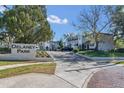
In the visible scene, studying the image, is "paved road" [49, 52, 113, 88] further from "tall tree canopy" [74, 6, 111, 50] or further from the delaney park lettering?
"tall tree canopy" [74, 6, 111, 50]

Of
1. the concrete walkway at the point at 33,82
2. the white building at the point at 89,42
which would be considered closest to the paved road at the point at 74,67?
the concrete walkway at the point at 33,82

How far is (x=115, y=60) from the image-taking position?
18.2 meters

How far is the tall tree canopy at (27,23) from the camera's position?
1322cm

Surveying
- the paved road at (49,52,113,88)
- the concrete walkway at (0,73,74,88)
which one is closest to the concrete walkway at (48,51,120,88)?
the paved road at (49,52,113,88)

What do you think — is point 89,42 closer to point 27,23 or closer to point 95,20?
point 95,20

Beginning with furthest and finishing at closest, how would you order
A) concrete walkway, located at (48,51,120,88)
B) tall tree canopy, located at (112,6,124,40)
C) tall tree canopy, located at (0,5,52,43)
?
tall tree canopy, located at (112,6,124,40) → tall tree canopy, located at (0,5,52,43) → concrete walkway, located at (48,51,120,88)

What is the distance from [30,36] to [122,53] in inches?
351

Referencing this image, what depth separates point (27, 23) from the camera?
13.4 meters

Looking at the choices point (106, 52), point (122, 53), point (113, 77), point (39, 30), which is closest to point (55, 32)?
point (39, 30)

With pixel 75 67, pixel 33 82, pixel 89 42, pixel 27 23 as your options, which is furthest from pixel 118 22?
pixel 33 82

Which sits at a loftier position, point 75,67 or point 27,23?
point 27,23

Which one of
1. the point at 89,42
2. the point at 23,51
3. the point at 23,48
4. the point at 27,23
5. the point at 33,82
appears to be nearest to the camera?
the point at 33,82

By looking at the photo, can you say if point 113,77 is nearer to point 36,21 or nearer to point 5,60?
point 36,21

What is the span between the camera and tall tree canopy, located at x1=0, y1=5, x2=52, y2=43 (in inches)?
520
